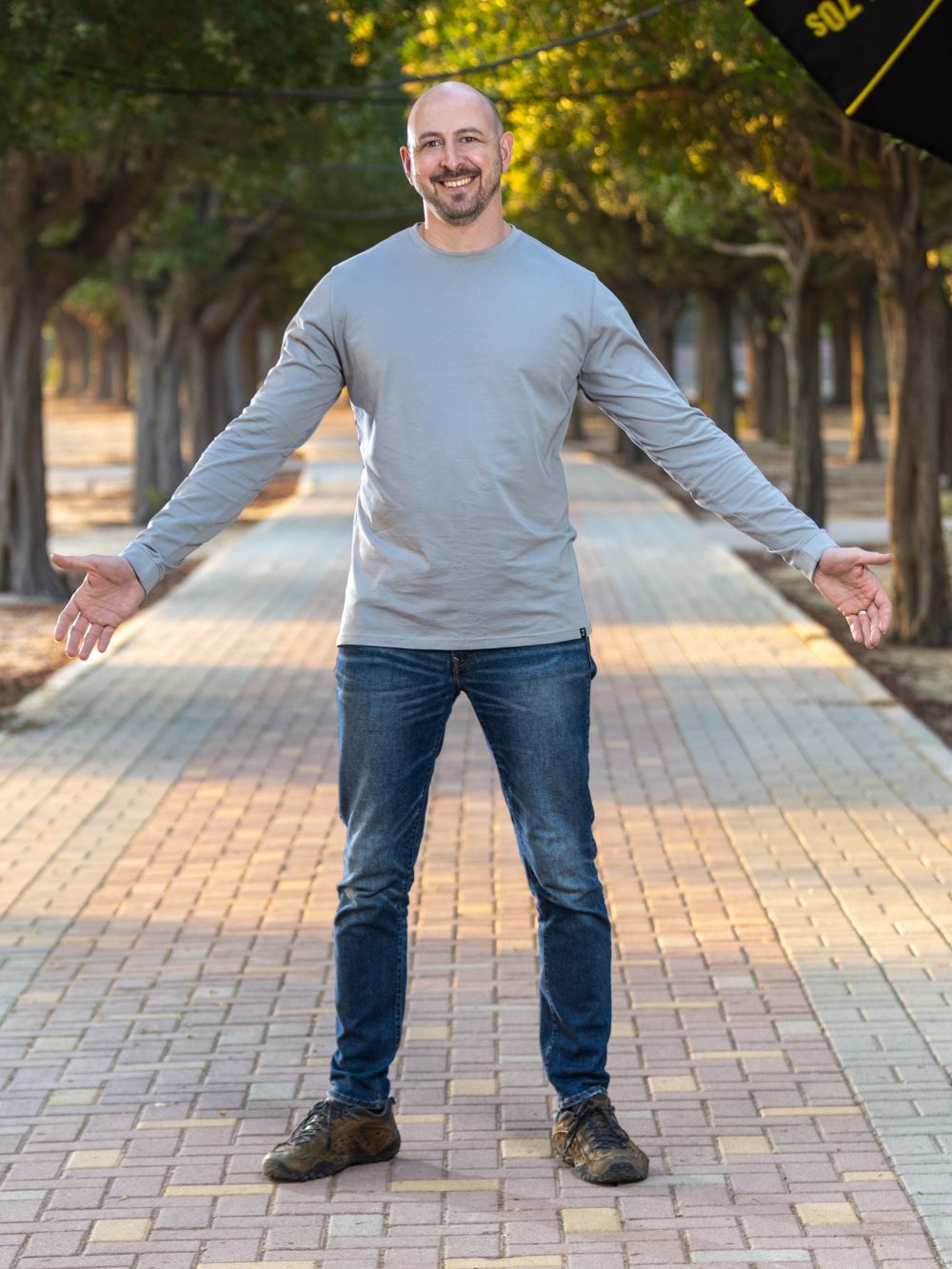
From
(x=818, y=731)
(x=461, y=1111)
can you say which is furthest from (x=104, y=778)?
(x=461, y=1111)

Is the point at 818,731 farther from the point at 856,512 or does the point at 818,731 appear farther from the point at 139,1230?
the point at 856,512

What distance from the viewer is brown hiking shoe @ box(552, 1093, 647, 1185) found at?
403 centimetres

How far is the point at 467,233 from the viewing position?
3.95 metres

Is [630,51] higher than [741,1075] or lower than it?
higher

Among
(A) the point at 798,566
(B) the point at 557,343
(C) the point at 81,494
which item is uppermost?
(B) the point at 557,343

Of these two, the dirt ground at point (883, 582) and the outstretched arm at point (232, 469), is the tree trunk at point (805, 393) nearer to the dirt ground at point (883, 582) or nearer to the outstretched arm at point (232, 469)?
the dirt ground at point (883, 582)

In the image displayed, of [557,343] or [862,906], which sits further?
[862,906]

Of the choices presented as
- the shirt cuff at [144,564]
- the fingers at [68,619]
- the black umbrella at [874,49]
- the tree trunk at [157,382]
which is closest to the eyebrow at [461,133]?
the shirt cuff at [144,564]

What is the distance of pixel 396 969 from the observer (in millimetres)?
4160

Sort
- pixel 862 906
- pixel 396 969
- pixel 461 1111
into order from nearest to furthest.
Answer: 1. pixel 396 969
2. pixel 461 1111
3. pixel 862 906

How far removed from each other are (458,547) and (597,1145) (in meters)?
1.23

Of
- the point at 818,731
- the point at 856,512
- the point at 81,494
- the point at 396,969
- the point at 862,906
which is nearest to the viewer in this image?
the point at 396,969


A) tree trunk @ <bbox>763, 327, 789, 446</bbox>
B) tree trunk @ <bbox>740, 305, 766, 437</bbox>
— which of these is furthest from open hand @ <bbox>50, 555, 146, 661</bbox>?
tree trunk @ <bbox>763, 327, 789, 446</bbox>

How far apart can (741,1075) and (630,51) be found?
31.1 ft
